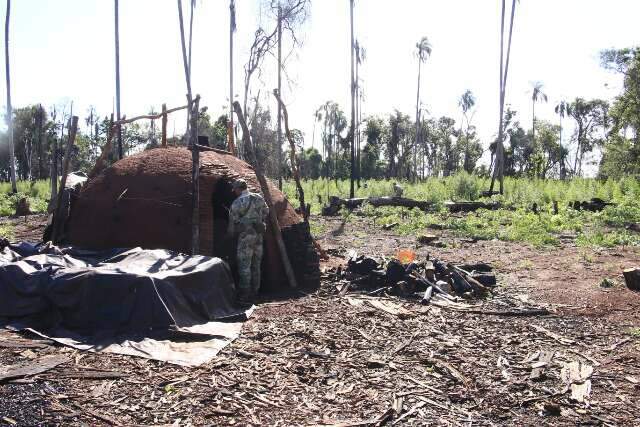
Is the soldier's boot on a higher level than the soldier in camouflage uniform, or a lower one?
lower

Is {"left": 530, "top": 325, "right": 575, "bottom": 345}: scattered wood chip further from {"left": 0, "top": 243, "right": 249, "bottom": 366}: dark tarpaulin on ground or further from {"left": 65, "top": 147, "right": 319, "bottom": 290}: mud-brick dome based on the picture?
{"left": 0, "top": 243, "right": 249, "bottom": 366}: dark tarpaulin on ground

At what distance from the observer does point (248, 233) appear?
7.62m

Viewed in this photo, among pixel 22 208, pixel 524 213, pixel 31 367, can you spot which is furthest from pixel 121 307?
pixel 22 208

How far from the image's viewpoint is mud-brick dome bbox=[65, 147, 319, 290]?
8.03m

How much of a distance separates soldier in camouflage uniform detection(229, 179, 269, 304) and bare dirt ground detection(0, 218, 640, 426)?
0.57 meters

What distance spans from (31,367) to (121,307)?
3.81 ft

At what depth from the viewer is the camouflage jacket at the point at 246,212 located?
7.52 metres

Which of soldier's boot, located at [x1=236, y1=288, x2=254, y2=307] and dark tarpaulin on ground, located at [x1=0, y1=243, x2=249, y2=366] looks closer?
dark tarpaulin on ground, located at [x1=0, y1=243, x2=249, y2=366]

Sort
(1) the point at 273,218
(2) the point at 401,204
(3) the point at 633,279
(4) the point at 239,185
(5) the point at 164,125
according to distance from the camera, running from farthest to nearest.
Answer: (2) the point at 401,204, (5) the point at 164,125, (1) the point at 273,218, (3) the point at 633,279, (4) the point at 239,185

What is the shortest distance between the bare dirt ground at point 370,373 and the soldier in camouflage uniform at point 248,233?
0.57 m

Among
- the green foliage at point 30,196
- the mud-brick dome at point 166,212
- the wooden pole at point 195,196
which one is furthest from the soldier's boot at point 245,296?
the green foliage at point 30,196

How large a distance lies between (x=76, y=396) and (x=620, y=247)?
1197 cm

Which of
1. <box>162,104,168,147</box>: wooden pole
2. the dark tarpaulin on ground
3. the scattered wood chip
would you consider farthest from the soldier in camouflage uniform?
the scattered wood chip

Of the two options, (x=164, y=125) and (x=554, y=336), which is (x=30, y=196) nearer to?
(x=164, y=125)
